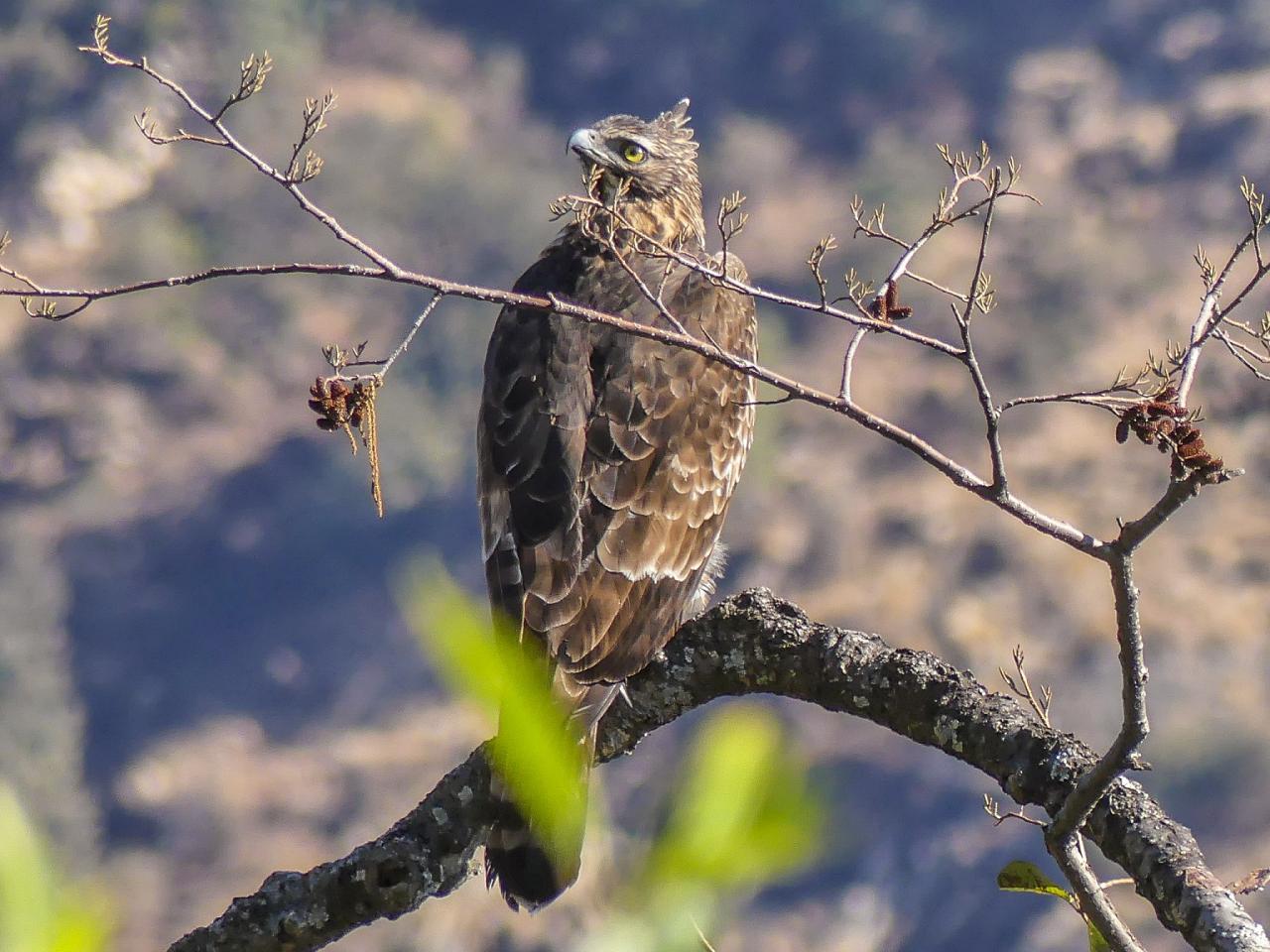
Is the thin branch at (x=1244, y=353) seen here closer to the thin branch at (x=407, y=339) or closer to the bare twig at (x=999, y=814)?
the bare twig at (x=999, y=814)

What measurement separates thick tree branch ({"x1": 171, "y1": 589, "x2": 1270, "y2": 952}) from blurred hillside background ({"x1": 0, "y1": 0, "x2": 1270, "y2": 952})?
24.4m

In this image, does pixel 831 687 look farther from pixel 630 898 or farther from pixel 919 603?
pixel 919 603

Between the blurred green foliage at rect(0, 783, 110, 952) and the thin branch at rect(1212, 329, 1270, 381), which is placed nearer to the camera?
the blurred green foliage at rect(0, 783, 110, 952)

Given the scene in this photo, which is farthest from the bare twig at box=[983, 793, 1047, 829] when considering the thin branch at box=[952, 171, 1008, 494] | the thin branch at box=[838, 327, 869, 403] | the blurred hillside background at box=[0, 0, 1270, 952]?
the blurred hillside background at box=[0, 0, 1270, 952]

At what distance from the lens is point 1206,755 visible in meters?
35.2

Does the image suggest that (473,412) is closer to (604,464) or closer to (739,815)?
(604,464)

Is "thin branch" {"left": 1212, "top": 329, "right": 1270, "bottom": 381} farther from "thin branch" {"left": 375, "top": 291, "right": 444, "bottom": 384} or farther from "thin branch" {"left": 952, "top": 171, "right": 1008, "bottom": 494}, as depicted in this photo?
"thin branch" {"left": 375, "top": 291, "right": 444, "bottom": 384}

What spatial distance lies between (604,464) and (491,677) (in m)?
4.10

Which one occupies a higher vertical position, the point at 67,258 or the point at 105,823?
the point at 67,258

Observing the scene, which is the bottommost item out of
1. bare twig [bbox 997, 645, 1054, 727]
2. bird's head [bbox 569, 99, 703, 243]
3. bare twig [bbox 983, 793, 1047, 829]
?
bare twig [bbox 983, 793, 1047, 829]

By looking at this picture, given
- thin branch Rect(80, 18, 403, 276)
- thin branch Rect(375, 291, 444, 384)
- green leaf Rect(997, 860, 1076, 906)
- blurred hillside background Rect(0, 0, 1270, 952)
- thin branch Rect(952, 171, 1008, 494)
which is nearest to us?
thin branch Rect(952, 171, 1008, 494)

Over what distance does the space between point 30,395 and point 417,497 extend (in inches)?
598

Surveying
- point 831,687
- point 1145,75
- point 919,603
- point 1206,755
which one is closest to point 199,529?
point 919,603

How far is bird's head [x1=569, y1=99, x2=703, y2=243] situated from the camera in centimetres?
746
